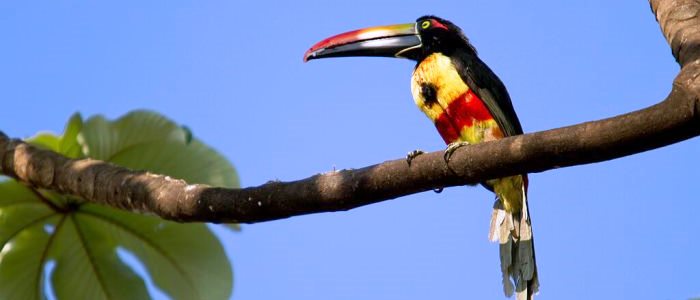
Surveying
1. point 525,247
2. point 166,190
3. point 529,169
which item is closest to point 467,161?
point 529,169

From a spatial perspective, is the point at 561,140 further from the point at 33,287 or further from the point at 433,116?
the point at 33,287

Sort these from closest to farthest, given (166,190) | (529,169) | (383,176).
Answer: (529,169) < (383,176) < (166,190)

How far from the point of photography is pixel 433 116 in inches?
215

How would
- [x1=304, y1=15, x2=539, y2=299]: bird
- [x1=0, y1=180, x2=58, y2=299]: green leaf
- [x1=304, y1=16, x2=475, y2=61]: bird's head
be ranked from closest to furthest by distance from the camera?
[x1=304, y1=15, x2=539, y2=299]: bird → [x1=0, y1=180, x2=58, y2=299]: green leaf → [x1=304, y1=16, x2=475, y2=61]: bird's head

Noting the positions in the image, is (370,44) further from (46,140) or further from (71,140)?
(46,140)

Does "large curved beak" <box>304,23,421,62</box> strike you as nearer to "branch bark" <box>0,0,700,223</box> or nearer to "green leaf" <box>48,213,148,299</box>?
"green leaf" <box>48,213,148,299</box>

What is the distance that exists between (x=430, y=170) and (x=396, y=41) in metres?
2.50

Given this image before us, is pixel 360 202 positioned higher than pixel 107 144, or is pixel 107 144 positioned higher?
pixel 107 144

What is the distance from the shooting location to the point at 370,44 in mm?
6070

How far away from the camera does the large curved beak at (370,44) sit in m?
6.02

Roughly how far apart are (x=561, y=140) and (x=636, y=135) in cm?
26

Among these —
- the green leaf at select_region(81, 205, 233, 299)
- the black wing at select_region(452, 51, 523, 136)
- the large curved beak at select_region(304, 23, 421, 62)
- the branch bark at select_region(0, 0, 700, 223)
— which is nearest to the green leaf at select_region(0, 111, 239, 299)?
the green leaf at select_region(81, 205, 233, 299)

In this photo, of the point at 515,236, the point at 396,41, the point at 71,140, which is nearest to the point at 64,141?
the point at 71,140

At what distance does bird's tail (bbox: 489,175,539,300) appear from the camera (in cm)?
500
